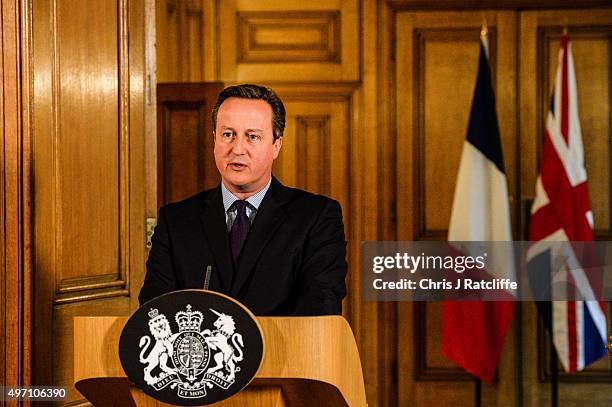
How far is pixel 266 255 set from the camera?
201 centimetres

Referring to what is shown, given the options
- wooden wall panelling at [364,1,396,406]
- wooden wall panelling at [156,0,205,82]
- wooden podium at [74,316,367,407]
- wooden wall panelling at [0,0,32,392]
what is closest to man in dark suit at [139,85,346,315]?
wooden podium at [74,316,367,407]

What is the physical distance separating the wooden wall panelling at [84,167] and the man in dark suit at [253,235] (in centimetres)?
105

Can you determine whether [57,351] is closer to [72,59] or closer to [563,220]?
[72,59]

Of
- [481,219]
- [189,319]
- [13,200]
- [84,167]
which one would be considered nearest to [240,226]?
[189,319]

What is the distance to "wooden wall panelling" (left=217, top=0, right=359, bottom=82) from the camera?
5.21m

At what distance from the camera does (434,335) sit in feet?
17.0

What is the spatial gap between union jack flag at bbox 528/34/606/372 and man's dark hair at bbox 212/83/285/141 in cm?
303

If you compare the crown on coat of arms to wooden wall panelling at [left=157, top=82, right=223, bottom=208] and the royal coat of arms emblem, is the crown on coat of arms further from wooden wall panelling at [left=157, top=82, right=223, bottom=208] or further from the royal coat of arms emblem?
wooden wall panelling at [left=157, top=82, right=223, bottom=208]

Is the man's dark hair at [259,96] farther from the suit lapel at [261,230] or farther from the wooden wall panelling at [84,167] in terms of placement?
the wooden wall panelling at [84,167]

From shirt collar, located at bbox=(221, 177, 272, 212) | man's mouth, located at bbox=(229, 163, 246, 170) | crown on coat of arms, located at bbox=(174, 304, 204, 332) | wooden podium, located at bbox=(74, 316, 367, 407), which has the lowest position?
wooden podium, located at bbox=(74, 316, 367, 407)

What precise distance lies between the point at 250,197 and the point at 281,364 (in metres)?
0.58

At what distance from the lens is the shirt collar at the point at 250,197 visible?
2.10 m

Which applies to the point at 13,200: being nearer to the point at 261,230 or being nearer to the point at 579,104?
the point at 261,230

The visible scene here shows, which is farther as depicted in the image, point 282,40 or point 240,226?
point 282,40
